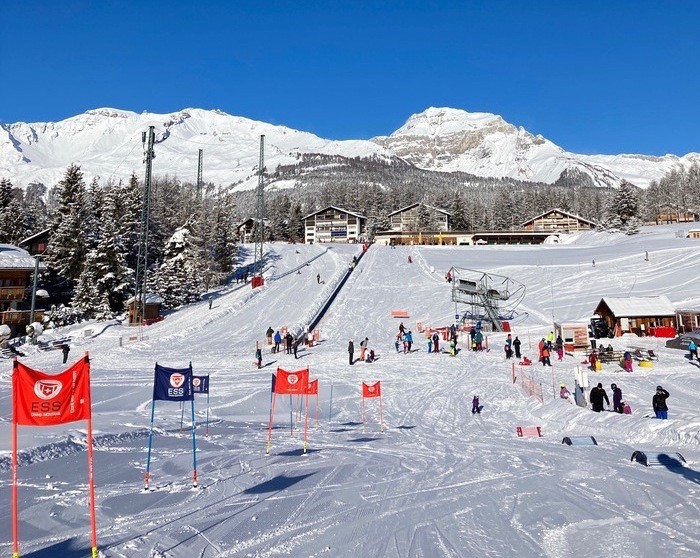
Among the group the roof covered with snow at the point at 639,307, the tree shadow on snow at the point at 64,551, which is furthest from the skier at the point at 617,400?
the roof covered with snow at the point at 639,307

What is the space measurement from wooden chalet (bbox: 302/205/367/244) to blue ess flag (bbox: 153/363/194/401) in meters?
107

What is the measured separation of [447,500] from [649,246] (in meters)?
64.8

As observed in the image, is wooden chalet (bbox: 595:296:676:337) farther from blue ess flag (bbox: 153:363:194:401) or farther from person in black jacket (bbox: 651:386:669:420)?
blue ess flag (bbox: 153:363:194:401)

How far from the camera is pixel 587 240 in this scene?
8438 centimetres

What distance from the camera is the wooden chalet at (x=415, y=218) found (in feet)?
359

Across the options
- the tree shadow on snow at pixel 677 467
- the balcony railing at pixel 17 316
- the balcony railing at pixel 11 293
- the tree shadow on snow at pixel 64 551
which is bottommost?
the tree shadow on snow at pixel 64 551

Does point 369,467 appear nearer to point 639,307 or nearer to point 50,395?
point 50,395

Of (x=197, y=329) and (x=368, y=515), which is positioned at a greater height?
(x=197, y=329)

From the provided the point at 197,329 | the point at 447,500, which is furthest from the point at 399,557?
the point at 197,329

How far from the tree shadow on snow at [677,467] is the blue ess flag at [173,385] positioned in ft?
29.7

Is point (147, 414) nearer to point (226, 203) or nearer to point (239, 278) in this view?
point (239, 278)

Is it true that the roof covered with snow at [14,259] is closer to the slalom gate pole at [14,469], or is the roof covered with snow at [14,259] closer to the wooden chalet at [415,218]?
the slalom gate pole at [14,469]

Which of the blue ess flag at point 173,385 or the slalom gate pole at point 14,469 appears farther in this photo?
the blue ess flag at point 173,385

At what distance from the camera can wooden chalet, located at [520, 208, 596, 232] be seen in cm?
10950
